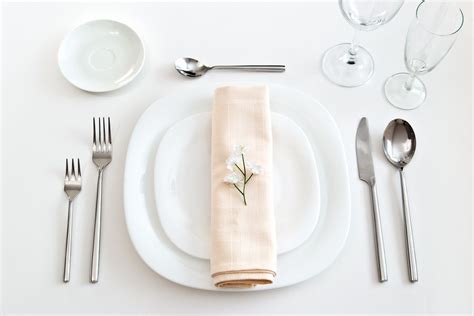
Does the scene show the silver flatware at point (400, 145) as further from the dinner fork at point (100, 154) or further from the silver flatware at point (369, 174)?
the dinner fork at point (100, 154)

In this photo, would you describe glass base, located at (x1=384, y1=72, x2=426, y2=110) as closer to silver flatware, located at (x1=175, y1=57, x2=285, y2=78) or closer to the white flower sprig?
silver flatware, located at (x1=175, y1=57, x2=285, y2=78)

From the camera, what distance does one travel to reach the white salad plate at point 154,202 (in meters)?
0.70

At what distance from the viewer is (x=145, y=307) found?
710 mm

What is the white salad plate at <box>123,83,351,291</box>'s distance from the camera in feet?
2.30

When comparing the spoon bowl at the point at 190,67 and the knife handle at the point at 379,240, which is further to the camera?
the spoon bowl at the point at 190,67

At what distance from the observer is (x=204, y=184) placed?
0.77 m

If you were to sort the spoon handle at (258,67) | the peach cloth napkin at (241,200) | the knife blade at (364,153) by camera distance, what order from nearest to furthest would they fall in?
the peach cloth napkin at (241,200), the knife blade at (364,153), the spoon handle at (258,67)

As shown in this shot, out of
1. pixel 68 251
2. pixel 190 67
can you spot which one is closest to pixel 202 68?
pixel 190 67

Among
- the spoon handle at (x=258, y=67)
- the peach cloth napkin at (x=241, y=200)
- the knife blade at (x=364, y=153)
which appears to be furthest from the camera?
the spoon handle at (x=258, y=67)

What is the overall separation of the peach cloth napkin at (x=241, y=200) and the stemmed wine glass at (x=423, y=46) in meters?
0.26

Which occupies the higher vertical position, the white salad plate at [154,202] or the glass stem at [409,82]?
the glass stem at [409,82]

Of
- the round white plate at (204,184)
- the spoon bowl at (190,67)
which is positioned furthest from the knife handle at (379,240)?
the spoon bowl at (190,67)

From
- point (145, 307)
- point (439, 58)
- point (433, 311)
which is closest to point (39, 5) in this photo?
point (145, 307)

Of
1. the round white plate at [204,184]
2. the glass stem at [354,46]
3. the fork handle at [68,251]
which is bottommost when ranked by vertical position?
the fork handle at [68,251]
